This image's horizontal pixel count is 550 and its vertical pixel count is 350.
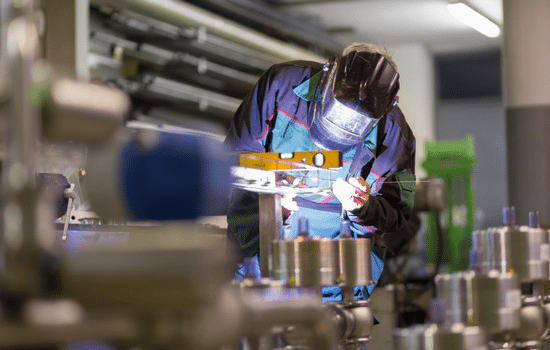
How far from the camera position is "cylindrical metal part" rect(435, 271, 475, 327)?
37.9 inches

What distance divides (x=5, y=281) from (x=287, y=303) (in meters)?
0.27

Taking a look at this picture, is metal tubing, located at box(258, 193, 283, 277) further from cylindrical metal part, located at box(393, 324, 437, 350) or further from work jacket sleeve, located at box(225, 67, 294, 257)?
work jacket sleeve, located at box(225, 67, 294, 257)

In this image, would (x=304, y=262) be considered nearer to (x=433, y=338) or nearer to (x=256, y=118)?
(x=433, y=338)

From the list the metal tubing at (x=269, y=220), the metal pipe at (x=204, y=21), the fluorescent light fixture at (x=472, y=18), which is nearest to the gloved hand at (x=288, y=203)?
the metal tubing at (x=269, y=220)

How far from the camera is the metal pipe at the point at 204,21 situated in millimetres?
3770

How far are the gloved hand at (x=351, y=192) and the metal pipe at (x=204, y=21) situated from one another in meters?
2.17

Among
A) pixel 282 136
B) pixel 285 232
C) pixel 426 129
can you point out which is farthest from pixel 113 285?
pixel 426 129

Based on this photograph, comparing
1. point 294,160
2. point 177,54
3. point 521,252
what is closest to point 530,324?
point 521,252

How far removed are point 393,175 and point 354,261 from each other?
673 mm

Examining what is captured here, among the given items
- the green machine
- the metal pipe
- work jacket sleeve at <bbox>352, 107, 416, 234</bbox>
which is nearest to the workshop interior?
work jacket sleeve at <bbox>352, 107, 416, 234</bbox>

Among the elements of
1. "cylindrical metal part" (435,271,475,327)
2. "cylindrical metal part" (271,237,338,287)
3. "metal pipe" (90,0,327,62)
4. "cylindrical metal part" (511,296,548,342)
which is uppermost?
"metal pipe" (90,0,327,62)

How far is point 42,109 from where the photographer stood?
48 centimetres

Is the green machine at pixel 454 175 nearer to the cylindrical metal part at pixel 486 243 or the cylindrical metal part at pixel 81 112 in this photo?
the cylindrical metal part at pixel 486 243

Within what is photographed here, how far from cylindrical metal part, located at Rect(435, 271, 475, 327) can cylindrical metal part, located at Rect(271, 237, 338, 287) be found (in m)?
0.22
